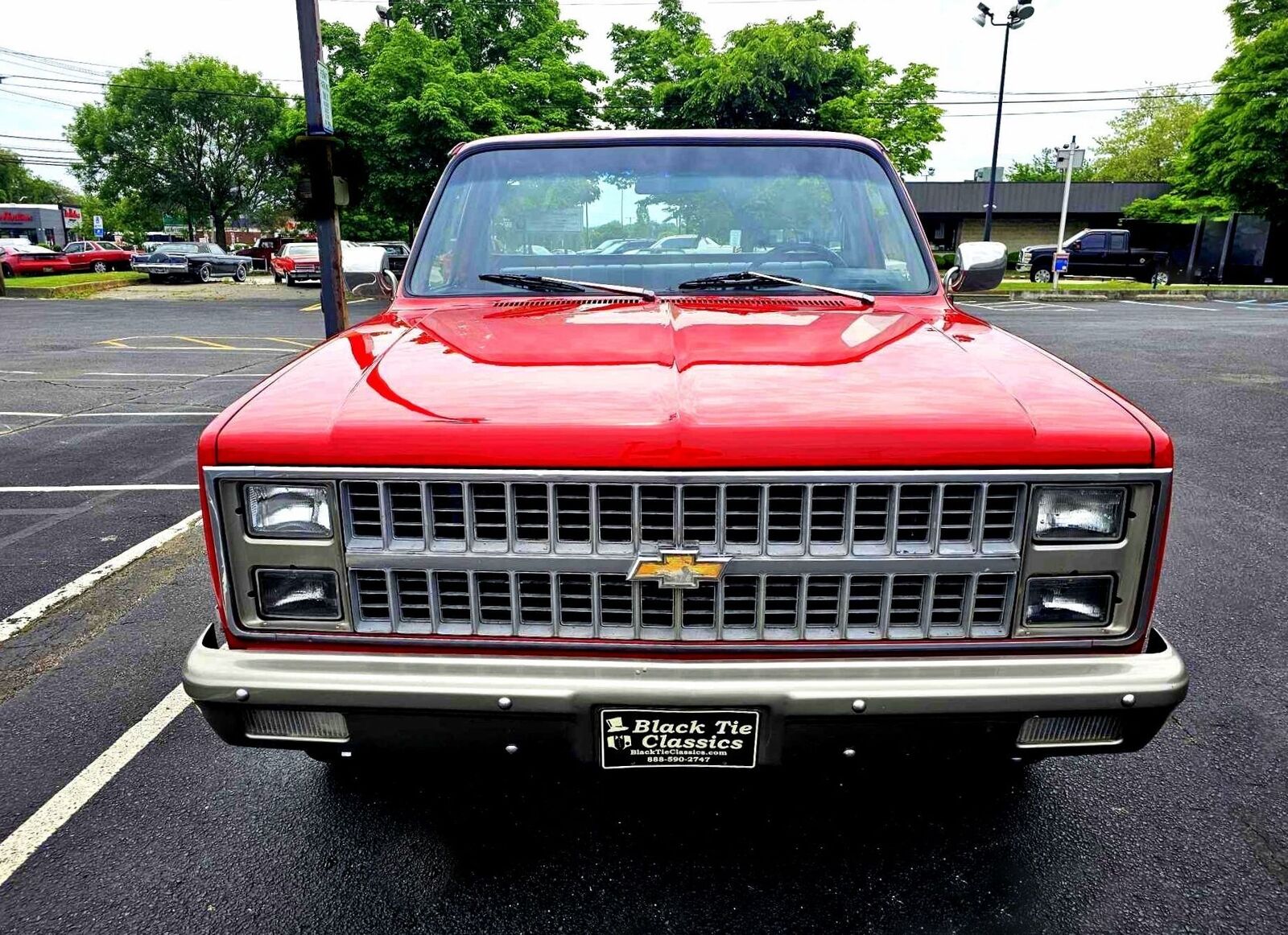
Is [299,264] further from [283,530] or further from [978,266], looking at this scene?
[283,530]

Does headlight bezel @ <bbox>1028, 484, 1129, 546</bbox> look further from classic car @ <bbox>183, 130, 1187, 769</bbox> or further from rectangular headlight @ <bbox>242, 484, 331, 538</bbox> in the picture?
rectangular headlight @ <bbox>242, 484, 331, 538</bbox>

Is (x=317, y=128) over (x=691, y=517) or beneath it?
over

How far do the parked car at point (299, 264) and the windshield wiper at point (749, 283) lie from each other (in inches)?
1144

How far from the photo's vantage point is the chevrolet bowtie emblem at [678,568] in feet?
6.36

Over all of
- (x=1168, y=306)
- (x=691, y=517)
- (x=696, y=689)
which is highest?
(x=691, y=517)

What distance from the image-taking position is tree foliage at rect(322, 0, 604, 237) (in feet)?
77.1

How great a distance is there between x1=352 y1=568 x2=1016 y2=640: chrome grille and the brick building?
4010 centimetres

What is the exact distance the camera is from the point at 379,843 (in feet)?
8.30

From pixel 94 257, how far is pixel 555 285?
43346 millimetres

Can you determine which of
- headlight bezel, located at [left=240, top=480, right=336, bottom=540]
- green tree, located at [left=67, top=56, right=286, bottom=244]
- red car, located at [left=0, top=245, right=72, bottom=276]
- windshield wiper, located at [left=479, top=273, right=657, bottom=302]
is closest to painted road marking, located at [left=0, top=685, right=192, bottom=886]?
headlight bezel, located at [left=240, top=480, right=336, bottom=540]

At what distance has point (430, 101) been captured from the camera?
75.4ft

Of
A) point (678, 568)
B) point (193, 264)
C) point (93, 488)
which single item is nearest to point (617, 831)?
point (678, 568)

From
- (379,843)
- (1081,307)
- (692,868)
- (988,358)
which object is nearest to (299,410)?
(379,843)

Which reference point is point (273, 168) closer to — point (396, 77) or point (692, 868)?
point (396, 77)
